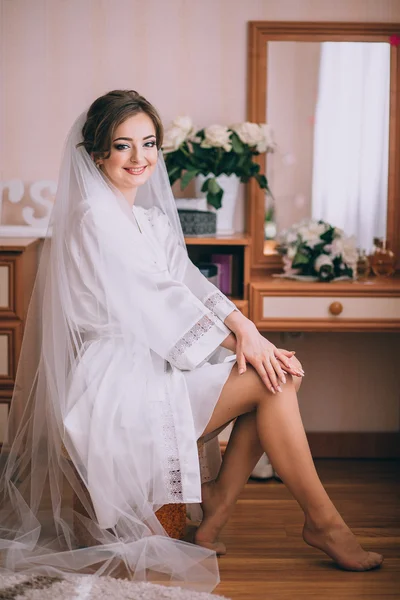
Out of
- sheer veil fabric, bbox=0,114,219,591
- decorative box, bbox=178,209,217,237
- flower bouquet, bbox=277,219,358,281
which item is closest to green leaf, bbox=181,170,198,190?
decorative box, bbox=178,209,217,237

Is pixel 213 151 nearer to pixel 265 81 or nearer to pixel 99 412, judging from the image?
pixel 265 81

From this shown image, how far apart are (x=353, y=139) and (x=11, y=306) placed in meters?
1.61

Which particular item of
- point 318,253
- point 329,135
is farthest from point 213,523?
point 329,135

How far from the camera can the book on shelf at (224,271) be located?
334 cm

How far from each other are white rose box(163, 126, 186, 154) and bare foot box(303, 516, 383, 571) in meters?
1.57

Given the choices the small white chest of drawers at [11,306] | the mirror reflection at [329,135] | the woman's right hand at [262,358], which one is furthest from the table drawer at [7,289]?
the mirror reflection at [329,135]

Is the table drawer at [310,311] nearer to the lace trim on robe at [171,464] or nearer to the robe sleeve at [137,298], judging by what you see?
the robe sleeve at [137,298]

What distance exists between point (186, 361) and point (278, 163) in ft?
4.57

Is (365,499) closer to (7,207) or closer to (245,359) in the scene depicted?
(245,359)

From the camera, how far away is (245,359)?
2.41 meters

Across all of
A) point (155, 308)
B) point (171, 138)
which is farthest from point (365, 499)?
point (171, 138)

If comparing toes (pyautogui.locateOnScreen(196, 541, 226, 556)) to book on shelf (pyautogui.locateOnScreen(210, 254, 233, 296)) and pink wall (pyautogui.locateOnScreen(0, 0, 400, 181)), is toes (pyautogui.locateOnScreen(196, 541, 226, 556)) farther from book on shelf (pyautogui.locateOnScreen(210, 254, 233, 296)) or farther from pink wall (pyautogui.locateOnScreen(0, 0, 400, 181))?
pink wall (pyautogui.locateOnScreen(0, 0, 400, 181))

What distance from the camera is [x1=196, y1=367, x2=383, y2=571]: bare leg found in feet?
7.72

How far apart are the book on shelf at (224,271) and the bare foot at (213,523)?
1013mm
